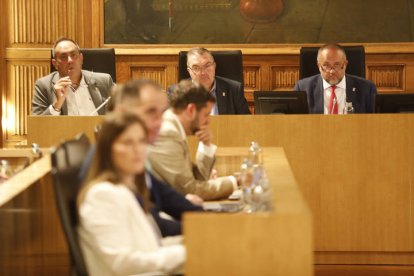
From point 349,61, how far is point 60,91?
2.45 metres

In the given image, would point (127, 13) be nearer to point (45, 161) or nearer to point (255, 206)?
point (45, 161)

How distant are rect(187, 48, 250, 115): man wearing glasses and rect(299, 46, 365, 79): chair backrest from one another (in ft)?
2.79

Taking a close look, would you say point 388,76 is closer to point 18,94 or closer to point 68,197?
point 18,94

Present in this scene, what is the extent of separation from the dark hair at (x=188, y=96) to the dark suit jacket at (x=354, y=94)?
2.73m

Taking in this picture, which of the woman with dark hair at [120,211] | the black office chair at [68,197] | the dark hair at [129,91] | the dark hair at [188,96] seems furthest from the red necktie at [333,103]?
the woman with dark hair at [120,211]

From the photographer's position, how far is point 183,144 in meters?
4.65

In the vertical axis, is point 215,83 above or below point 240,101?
above

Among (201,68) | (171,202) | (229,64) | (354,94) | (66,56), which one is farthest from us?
(229,64)

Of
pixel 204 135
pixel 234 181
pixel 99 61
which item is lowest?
pixel 234 181

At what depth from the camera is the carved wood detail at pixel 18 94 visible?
364 inches

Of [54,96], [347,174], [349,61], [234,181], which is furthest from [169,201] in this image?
[349,61]

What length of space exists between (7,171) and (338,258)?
7.96 ft

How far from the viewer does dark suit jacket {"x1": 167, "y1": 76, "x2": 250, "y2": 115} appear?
719cm

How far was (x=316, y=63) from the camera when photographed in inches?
313
